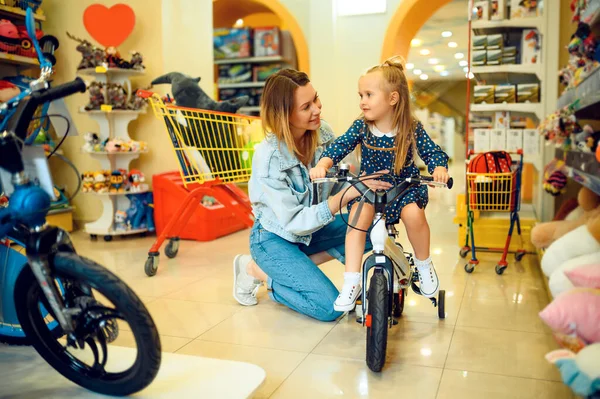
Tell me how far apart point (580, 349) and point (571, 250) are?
92 centimetres

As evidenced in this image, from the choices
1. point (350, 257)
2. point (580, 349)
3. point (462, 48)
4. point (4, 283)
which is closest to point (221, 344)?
point (350, 257)

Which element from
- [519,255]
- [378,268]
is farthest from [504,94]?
[378,268]

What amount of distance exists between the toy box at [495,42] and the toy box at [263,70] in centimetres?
415

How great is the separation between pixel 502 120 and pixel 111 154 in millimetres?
3051

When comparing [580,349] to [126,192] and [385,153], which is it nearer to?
[385,153]

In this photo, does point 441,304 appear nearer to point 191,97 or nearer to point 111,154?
point 191,97

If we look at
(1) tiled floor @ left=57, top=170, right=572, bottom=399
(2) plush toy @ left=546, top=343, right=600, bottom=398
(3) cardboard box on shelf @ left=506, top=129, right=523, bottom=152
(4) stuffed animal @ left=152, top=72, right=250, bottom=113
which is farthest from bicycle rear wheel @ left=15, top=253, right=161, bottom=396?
(3) cardboard box on shelf @ left=506, top=129, right=523, bottom=152

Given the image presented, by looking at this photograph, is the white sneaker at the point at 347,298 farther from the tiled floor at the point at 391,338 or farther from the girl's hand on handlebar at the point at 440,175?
the girl's hand on handlebar at the point at 440,175

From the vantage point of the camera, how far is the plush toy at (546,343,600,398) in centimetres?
123

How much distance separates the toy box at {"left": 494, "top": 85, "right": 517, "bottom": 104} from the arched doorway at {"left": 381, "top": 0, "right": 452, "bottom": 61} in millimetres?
2351

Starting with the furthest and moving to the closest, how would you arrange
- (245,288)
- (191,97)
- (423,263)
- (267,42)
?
1. (267,42)
2. (191,97)
3. (245,288)
4. (423,263)

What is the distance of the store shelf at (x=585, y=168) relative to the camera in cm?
237

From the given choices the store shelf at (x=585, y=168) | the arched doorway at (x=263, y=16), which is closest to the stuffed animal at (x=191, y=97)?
the store shelf at (x=585, y=168)

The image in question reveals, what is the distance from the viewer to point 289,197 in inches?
102
